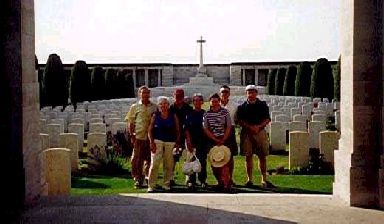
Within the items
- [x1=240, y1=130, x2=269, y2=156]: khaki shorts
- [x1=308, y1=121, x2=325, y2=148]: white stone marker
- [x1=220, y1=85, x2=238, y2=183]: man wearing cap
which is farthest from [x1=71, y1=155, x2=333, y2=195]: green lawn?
[x1=308, y1=121, x2=325, y2=148]: white stone marker

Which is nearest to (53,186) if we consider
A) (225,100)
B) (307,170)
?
(225,100)

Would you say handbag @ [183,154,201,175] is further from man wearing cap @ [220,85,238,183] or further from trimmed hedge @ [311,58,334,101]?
trimmed hedge @ [311,58,334,101]

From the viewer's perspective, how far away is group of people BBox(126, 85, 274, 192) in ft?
26.6

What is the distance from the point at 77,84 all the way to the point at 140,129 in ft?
66.6

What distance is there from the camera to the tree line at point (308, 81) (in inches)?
1062

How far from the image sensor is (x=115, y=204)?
21.1ft

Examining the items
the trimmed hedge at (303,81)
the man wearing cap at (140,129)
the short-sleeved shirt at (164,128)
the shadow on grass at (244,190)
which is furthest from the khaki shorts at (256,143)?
the trimmed hedge at (303,81)

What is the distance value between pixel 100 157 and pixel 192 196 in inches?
164

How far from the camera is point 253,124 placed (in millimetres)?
8695

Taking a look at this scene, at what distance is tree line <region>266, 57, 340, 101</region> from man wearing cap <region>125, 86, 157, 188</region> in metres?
15.4

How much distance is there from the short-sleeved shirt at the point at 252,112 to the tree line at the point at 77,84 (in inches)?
650

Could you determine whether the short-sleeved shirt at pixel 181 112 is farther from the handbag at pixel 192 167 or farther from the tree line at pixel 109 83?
the tree line at pixel 109 83

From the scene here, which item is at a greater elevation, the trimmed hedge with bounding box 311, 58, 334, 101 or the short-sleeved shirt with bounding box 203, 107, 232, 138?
the trimmed hedge with bounding box 311, 58, 334, 101

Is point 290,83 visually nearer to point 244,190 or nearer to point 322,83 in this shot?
point 322,83
